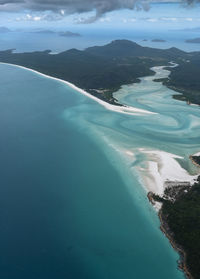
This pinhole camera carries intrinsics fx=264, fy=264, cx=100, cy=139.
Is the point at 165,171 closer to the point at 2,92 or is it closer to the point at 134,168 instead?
the point at 134,168

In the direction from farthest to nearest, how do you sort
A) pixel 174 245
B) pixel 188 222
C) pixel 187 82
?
pixel 187 82 < pixel 188 222 < pixel 174 245

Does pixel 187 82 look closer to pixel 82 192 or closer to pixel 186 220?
pixel 82 192

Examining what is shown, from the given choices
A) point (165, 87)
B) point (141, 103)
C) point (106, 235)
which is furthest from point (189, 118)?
point (106, 235)

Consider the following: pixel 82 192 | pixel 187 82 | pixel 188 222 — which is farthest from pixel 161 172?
pixel 187 82

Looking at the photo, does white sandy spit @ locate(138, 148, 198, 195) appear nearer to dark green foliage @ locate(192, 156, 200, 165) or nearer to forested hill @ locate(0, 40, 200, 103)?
dark green foliage @ locate(192, 156, 200, 165)

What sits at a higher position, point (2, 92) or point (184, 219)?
point (2, 92)

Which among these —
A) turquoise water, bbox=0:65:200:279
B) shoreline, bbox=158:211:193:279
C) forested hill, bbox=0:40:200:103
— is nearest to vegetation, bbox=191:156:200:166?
turquoise water, bbox=0:65:200:279
